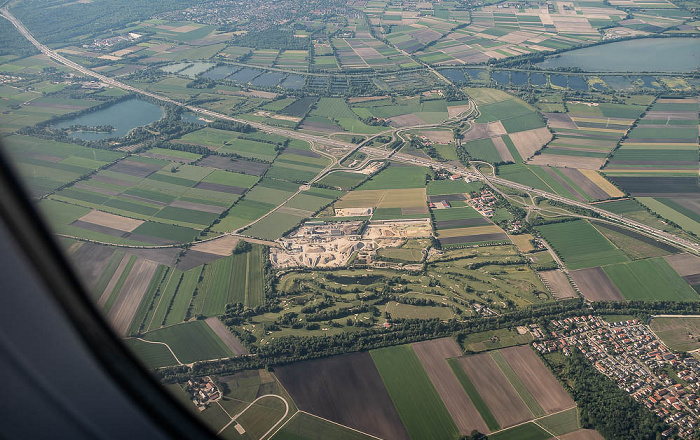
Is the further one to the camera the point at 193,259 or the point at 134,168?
the point at 134,168

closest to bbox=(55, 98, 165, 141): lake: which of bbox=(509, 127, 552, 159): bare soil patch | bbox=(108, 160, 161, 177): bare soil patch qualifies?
bbox=(108, 160, 161, 177): bare soil patch

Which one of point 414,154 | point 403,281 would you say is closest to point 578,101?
point 414,154

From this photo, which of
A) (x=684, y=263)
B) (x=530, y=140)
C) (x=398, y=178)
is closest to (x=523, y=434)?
(x=684, y=263)

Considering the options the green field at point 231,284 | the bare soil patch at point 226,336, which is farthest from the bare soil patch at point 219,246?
the bare soil patch at point 226,336

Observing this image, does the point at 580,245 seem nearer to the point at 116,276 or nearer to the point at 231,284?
the point at 231,284

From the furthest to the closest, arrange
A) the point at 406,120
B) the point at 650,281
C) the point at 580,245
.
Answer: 1. the point at 406,120
2. the point at 580,245
3. the point at 650,281

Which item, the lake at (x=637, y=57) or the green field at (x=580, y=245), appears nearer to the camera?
the green field at (x=580, y=245)

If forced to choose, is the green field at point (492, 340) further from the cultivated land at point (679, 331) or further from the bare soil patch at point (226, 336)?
the bare soil patch at point (226, 336)

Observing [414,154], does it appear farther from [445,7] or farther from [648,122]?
[445,7]
